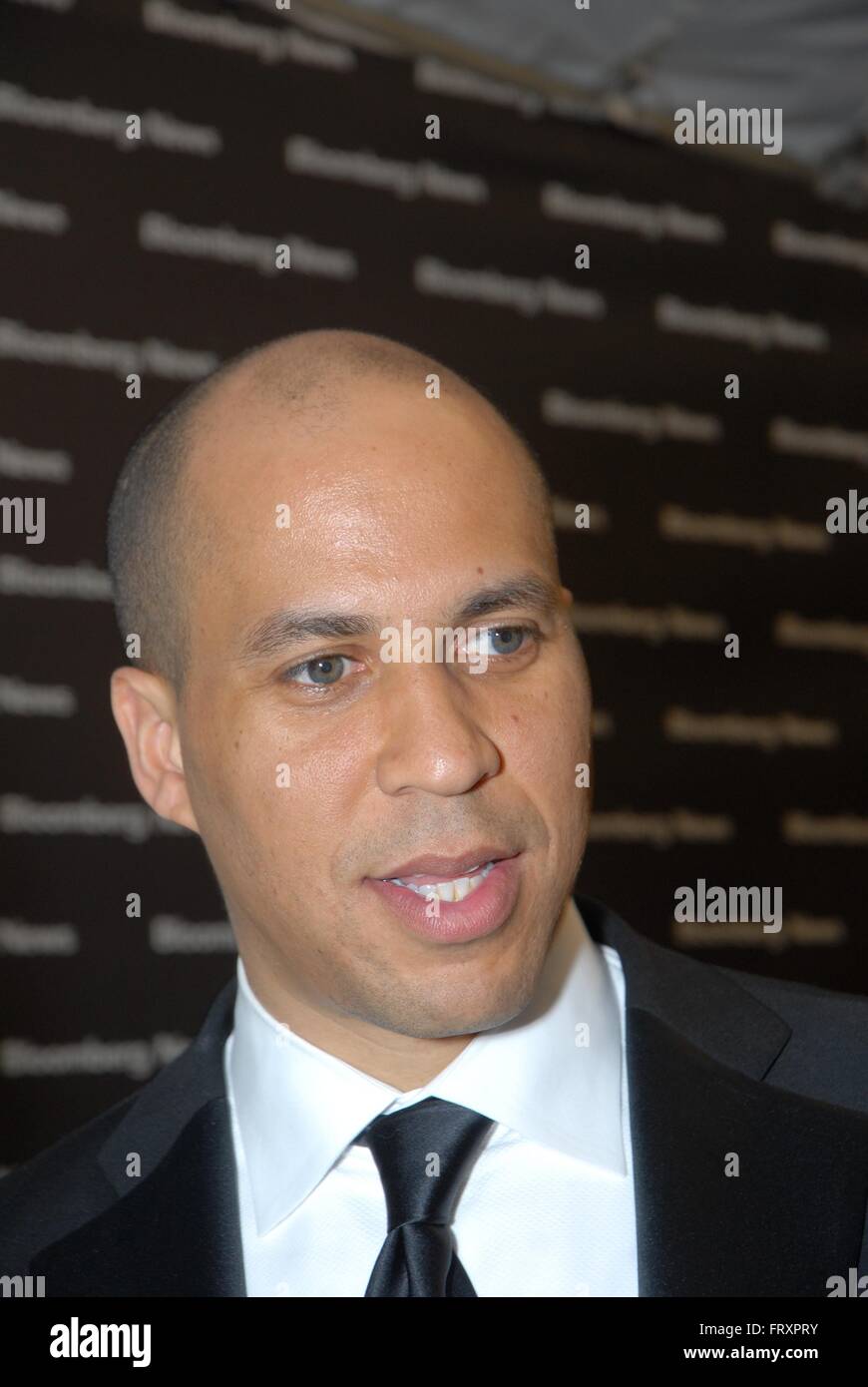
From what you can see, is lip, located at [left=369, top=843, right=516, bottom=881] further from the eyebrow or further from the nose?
the eyebrow

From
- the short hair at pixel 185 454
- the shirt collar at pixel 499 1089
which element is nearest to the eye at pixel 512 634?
the short hair at pixel 185 454

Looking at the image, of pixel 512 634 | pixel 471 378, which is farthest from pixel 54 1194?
pixel 471 378

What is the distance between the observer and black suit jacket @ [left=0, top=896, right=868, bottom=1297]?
113 cm

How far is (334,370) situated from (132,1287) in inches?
31.4

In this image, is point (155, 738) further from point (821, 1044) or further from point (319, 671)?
point (821, 1044)

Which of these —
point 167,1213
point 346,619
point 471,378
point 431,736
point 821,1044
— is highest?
point 471,378

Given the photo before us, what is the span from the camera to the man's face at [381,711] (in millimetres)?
1126

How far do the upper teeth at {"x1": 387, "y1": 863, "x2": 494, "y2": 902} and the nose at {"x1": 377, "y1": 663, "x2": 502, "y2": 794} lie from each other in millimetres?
72

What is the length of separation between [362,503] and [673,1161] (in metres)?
0.58

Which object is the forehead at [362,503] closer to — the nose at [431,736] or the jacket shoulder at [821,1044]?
the nose at [431,736]

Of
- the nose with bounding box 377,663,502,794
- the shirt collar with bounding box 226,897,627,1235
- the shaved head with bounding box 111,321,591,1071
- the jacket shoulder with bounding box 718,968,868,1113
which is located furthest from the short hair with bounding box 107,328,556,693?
the jacket shoulder with bounding box 718,968,868,1113

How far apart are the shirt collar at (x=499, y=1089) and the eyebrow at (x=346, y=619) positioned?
0.92ft

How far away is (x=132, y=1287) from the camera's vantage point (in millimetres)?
1201

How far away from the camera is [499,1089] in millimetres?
1183
